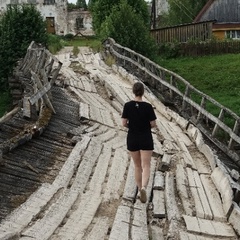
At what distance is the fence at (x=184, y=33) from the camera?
120 feet

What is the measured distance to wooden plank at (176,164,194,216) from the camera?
7693 millimetres

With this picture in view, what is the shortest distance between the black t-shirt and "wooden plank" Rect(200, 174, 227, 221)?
136 cm

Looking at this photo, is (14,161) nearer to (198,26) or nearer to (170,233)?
(170,233)

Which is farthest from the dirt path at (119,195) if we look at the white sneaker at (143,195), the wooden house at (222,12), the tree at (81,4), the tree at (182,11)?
the tree at (81,4)

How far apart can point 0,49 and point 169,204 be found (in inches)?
824

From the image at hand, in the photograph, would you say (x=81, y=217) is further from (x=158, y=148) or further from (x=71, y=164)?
(x=158, y=148)

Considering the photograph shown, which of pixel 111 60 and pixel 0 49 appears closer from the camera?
pixel 111 60

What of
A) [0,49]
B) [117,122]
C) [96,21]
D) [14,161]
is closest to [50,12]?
[96,21]

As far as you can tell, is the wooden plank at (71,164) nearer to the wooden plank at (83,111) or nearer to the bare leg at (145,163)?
the bare leg at (145,163)

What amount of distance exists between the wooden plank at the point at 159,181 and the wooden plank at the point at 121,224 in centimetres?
93

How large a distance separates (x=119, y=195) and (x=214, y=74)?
812 inches

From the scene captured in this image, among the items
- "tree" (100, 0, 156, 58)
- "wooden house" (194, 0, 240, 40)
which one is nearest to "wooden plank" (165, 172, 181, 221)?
"tree" (100, 0, 156, 58)

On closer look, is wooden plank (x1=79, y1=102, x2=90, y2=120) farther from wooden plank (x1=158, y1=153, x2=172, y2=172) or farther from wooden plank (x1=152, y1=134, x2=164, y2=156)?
wooden plank (x1=158, y1=153, x2=172, y2=172)

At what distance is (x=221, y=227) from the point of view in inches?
279
